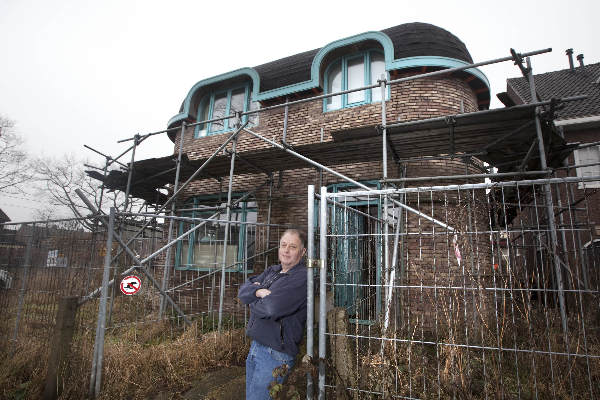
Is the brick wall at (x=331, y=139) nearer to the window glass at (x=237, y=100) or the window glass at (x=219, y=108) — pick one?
the window glass at (x=219, y=108)

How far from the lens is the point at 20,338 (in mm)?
4172

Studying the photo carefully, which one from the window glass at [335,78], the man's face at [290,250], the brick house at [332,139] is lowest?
the man's face at [290,250]

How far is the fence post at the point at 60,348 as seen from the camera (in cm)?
329

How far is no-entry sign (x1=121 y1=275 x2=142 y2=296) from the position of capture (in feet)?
12.4

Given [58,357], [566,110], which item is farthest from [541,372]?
[566,110]

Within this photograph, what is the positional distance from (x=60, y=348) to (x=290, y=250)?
112 inches

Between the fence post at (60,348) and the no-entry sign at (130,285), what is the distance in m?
0.48


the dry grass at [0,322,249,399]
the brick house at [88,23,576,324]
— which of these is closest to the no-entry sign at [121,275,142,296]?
the dry grass at [0,322,249,399]

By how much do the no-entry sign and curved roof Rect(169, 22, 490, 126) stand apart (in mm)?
6194

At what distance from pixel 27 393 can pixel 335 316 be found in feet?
11.4

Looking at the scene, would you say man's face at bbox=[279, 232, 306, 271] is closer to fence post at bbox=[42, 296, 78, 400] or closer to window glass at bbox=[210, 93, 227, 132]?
fence post at bbox=[42, 296, 78, 400]

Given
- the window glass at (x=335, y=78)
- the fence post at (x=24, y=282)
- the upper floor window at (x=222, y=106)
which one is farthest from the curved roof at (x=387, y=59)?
the fence post at (x=24, y=282)

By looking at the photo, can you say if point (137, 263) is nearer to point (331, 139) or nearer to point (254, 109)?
point (331, 139)

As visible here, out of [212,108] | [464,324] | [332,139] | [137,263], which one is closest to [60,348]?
[137,263]
